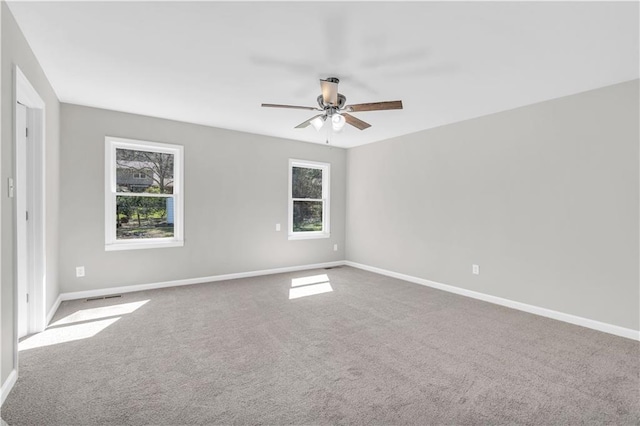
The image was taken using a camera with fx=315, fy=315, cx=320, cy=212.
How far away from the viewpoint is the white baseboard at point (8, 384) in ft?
6.30

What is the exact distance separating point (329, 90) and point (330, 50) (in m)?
0.35

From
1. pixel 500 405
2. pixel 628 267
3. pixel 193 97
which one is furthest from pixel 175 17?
pixel 628 267

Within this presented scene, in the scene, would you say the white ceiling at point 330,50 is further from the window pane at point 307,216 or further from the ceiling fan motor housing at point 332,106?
the window pane at point 307,216

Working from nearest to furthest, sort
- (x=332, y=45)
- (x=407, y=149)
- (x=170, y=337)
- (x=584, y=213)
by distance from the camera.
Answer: (x=332, y=45), (x=170, y=337), (x=584, y=213), (x=407, y=149)

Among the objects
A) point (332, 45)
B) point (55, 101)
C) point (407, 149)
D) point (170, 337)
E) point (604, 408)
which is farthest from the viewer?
point (407, 149)

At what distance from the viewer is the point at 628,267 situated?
3066 millimetres

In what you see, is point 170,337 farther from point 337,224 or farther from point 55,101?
point 337,224

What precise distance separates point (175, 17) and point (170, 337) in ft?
8.66

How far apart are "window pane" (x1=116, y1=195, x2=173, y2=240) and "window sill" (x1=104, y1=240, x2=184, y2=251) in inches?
4.2

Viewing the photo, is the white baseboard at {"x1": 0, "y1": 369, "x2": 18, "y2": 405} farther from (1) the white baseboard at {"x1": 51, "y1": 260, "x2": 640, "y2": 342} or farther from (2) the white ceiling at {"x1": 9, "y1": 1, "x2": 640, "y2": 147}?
(2) the white ceiling at {"x1": 9, "y1": 1, "x2": 640, "y2": 147}

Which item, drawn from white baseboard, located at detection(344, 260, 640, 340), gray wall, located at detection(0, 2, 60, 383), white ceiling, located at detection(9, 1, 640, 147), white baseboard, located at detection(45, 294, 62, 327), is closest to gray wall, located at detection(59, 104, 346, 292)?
white baseboard, located at detection(45, 294, 62, 327)

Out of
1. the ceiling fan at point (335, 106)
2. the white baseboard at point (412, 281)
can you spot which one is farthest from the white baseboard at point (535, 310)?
the ceiling fan at point (335, 106)

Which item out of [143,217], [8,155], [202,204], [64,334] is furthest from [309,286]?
[8,155]

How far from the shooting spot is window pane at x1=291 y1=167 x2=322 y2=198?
20.0 feet
